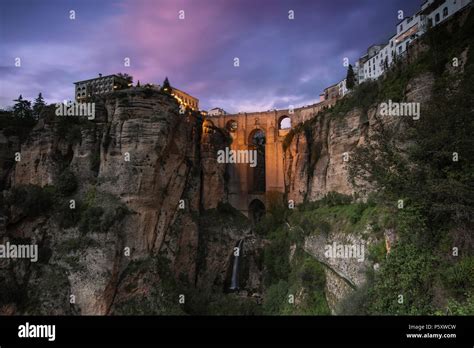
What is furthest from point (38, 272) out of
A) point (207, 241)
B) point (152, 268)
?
point (207, 241)

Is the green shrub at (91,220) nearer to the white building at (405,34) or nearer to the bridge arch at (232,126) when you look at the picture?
the white building at (405,34)

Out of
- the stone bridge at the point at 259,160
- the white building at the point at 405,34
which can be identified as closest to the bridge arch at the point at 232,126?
the stone bridge at the point at 259,160

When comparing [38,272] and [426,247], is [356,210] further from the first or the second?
[38,272]

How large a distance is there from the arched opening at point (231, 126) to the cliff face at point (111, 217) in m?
14.5

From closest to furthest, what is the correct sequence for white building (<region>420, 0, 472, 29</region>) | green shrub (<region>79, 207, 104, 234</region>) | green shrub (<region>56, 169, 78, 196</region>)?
green shrub (<region>79, 207, 104, 234</region>) → green shrub (<region>56, 169, 78, 196</region>) → white building (<region>420, 0, 472, 29</region>)

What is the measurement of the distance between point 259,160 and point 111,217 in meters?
24.4

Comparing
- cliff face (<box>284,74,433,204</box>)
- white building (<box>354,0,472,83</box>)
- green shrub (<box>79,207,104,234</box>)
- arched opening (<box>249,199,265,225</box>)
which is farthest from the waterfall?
white building (<box>354,0,472,83</box>)

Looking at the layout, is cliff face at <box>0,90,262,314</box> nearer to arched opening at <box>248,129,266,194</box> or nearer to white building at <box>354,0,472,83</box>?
arched opening at <box>248,129,266,194</box>

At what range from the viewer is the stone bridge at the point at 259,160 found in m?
38.0

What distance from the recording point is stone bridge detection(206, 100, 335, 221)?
125 ft

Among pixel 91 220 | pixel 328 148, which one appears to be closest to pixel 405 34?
pixel 328 148

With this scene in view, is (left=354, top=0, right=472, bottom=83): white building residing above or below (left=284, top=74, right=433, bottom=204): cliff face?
above

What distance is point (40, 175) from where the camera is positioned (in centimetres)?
2483

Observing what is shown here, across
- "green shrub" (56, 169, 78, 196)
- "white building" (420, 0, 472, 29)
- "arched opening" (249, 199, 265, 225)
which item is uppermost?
"white building" (420, 0, 472, 29)
